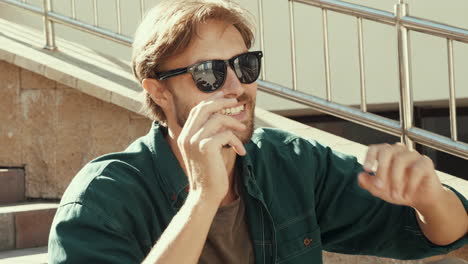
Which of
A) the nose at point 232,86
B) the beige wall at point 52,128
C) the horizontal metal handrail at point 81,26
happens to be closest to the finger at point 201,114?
the nose at point 232,86

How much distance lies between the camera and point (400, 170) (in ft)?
6.43

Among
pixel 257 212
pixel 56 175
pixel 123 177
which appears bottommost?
pixel 56 175

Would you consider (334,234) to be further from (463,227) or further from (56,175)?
(56,175)

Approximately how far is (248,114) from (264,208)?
0.31 m

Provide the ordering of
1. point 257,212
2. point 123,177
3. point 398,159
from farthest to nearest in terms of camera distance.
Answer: point 257,212, point 123,177, point 398,159

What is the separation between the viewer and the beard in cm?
238

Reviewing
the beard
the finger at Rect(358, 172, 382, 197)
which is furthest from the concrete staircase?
the finger at Rect(358, 172, 382, 197)

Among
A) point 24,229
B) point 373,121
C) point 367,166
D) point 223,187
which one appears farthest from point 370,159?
point 24,229

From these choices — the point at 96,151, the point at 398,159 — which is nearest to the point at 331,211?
the point at 398,159

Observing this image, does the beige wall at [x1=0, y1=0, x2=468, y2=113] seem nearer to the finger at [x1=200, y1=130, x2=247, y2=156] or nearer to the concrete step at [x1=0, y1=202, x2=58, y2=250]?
the concrete step at [x1=0, y1=202, x2=58, y2=250]

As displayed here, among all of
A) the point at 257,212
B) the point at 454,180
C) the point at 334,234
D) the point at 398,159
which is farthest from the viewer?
the point at 454,180

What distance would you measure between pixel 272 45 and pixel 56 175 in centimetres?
224

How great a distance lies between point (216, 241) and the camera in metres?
A: 2.41

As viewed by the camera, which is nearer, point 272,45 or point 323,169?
point 323,169
